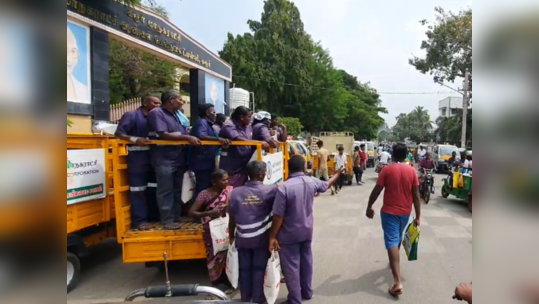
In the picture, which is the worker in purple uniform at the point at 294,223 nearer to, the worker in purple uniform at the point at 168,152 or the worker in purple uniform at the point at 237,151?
the worker in purple uniform at the point at 237,151

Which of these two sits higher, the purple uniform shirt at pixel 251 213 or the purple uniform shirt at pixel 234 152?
the purple uniform shirt at pixel 234 152

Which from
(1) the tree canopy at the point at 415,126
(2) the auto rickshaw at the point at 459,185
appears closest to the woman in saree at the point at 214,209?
(2) the auto rickshaw at the point at 459,185

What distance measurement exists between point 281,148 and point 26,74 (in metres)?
6.74

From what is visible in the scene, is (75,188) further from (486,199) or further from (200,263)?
(486,199)

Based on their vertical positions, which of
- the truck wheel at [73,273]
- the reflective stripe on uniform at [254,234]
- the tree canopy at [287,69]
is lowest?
the truck wheel at [73,273]

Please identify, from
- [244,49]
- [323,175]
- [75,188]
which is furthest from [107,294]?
[244,49]

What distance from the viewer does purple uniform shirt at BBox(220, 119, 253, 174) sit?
523 centimetres

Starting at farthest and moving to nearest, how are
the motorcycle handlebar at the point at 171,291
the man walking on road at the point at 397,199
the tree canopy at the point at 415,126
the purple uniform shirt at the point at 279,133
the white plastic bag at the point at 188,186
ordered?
the tree canopy at the point at 415,126
the purple uniform shirt at the point at 279,133
the white plastic bag at the point at 188,186
the man walking on road at the point at 397,199
the motorcycle handlebar at the point at 171,291

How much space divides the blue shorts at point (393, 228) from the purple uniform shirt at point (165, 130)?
8.86 ft

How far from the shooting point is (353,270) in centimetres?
551

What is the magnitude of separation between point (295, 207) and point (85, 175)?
2.57 meters

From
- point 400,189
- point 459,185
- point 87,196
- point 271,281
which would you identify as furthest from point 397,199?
point 459,185

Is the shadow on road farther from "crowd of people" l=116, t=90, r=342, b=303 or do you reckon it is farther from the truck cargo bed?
the truck cargo bed

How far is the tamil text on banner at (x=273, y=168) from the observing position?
18.0 ft
